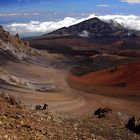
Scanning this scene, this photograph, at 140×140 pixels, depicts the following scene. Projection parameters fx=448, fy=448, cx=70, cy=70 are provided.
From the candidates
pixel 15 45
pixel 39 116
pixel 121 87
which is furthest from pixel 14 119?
pixel 15 45

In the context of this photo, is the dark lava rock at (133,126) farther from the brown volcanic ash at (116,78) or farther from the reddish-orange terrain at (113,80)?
the brown volcanic ash at (116,78)

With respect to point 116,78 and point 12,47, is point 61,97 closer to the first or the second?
point 116,78

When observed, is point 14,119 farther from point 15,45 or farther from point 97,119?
point 15,45

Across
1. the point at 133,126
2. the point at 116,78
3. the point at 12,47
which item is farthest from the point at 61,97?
the point at 12,47

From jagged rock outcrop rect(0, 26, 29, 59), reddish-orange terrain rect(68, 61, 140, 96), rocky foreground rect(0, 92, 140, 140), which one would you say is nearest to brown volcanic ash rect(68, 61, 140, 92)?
reddish-orange terrain rect(68, 61, 140, 96)

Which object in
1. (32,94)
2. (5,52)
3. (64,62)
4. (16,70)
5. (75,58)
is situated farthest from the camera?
(75,58)

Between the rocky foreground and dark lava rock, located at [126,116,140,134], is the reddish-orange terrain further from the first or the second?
the rocky foreground

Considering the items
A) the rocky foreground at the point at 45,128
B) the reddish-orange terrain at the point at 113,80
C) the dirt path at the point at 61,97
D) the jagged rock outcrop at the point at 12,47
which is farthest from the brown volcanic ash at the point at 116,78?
the rocky foreground at the point at 45,128
